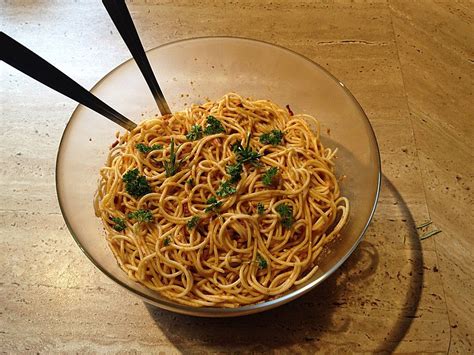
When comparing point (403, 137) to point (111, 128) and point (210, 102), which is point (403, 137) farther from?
point (111, 128)

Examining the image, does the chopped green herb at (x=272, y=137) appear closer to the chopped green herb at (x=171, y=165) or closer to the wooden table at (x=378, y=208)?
the chopped green herb at (x=171, y=165)

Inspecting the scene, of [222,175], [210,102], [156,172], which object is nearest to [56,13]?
[210,102]

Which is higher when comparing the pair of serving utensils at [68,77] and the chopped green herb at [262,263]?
the pair of serving utensils at [68,77]

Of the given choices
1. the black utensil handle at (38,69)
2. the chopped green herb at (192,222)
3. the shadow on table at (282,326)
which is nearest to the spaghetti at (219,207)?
the chopped green herb at (192,222)

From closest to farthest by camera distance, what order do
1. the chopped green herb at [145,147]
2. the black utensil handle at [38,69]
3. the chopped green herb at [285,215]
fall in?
1. the black utensil handle at [38,69]
2. the chopped green herb at [285,215]
3. the chopped green herb at [145,147]

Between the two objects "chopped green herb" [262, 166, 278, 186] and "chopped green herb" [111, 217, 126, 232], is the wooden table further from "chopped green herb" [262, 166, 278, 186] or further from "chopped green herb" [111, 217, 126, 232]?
"chopped green herb" [262, 166, 278, 186]

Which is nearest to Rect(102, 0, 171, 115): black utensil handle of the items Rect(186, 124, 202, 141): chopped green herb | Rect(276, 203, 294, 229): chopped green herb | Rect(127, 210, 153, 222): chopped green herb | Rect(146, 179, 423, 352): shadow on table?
Rect(186, 124, 202, 141): chopped green herb

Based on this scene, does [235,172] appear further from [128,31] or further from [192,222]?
[128,31]
